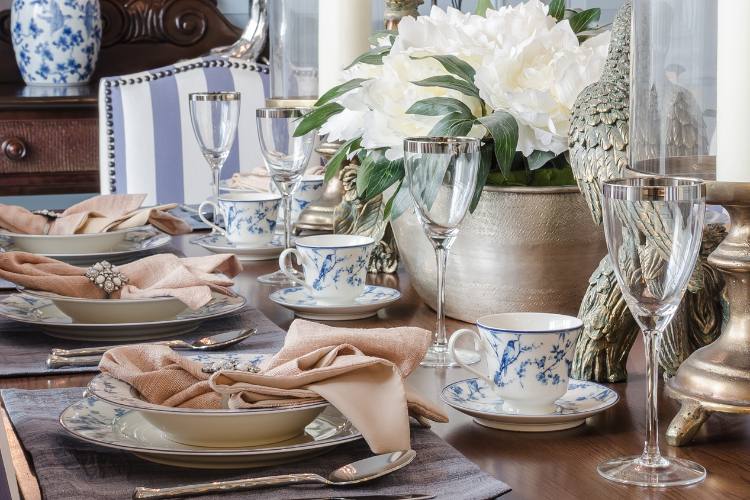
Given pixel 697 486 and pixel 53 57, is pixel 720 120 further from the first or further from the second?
pixel 53 57

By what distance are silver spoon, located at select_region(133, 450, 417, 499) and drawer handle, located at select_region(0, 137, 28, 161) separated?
2335 mm

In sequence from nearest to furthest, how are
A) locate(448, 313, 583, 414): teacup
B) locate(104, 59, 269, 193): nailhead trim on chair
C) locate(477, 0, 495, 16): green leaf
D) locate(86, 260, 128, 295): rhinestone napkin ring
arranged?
1. locate(448, 313, 583, 414): teacup
2. locate(86, 260, 128, 295): rhinestone napkin ring
3. locate(477, 0, 495, 16): green leaf
4. locate(104, 59, 269, 193): nailhead trim on chair

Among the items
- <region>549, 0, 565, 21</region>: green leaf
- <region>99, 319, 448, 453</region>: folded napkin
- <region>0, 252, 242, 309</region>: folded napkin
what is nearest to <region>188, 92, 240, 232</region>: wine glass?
<region>0, 252, 242, 309</region>: folded napkin

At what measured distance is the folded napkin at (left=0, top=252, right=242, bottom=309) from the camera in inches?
41.7

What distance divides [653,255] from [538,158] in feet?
1.27

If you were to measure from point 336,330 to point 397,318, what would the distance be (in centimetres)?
32

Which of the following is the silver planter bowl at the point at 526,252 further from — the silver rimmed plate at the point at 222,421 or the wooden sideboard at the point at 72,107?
the wooden sideboard at the point at 72,107

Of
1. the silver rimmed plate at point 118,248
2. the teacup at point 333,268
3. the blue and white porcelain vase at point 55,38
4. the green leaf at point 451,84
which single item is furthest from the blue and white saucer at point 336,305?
the blue and white porcelain vase at point 55,38

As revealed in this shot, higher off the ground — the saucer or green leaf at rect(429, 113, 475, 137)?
green leaf at rect(429, 113, 475, 137)

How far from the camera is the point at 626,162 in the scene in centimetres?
87

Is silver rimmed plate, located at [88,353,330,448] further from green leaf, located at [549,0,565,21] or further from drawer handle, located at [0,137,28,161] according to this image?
drawer handle, located at [0,137,28,161]

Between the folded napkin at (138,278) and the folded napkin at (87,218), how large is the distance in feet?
1.08

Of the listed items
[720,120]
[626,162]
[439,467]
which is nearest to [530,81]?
[626,162]

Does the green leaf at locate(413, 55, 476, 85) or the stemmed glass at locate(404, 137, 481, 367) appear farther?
the green leaf at locate(413, 55, 476, 85)
